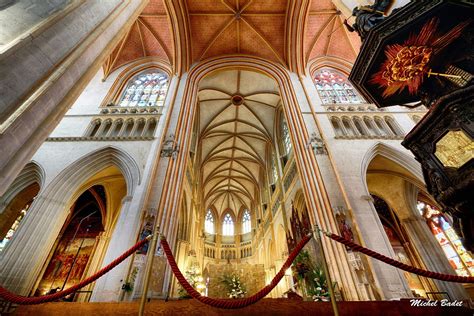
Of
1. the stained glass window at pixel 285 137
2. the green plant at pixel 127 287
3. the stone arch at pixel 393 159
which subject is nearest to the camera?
the green plant at pixel 127 287

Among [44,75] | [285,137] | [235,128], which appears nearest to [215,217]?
[235,128]

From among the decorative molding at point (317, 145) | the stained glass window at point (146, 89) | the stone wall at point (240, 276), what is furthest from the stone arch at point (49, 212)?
the stone wall at point (240, 276)

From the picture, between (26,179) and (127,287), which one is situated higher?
(26,179)

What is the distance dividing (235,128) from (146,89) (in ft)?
26.5

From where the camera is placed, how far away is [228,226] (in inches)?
1001

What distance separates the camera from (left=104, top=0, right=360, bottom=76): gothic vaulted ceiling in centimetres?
1151

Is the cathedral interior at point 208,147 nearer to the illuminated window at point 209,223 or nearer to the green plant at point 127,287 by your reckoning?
the green plant at point 127,287

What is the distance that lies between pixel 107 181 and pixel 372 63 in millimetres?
11300

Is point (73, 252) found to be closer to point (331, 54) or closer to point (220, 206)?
point (220, 206)

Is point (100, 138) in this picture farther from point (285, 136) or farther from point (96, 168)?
point (285, 136)

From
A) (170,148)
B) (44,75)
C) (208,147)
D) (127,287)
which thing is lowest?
(127,287)

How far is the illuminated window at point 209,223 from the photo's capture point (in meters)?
24.0

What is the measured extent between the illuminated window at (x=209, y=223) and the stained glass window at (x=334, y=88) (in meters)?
19.1

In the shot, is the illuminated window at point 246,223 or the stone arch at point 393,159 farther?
the illuminated window at point 246,223
